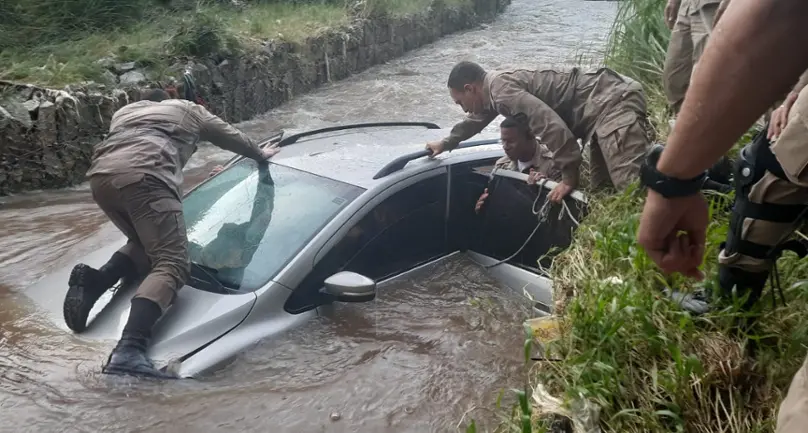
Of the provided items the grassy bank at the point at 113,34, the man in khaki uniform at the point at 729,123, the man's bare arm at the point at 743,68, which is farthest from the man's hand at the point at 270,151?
the grassy bank at the point at 113,34

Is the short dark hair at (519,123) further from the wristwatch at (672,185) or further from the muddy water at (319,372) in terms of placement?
the wristwatch at (672,185)

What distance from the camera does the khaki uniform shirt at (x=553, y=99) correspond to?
173 inches

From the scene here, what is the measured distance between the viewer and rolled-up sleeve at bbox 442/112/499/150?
15.1 feet

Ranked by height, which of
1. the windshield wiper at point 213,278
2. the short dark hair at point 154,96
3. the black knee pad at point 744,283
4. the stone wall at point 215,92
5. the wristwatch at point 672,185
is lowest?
the stone wall at point 215,92

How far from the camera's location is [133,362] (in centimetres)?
327

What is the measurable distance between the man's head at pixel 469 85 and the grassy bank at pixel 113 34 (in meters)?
4.73

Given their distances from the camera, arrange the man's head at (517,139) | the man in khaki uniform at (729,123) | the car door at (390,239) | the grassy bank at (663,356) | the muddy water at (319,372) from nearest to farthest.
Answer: the man in khaki uniform at (729,123) < the grassy bank at (663,356) < the muddy water at (319,372) < the car door at (390,239) < the man's head at (517,139)

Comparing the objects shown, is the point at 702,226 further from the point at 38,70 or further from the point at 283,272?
the point at 38,70

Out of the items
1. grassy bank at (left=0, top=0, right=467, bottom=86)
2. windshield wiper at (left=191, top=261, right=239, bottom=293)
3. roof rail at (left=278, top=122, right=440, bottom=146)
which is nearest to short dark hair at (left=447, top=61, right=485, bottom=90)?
roof rail at (left=278, top=122, right=440, bottom=146)

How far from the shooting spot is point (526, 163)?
14.9 feet

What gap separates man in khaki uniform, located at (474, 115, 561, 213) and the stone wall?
4.91 m

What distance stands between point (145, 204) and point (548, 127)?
2.32m

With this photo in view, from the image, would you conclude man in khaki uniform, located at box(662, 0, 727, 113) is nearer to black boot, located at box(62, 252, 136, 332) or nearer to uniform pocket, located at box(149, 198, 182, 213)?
uniform pocket, located at box(149, 198, 182, 213)

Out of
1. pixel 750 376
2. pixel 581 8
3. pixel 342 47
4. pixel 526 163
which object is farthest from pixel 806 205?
pixel 581 8
